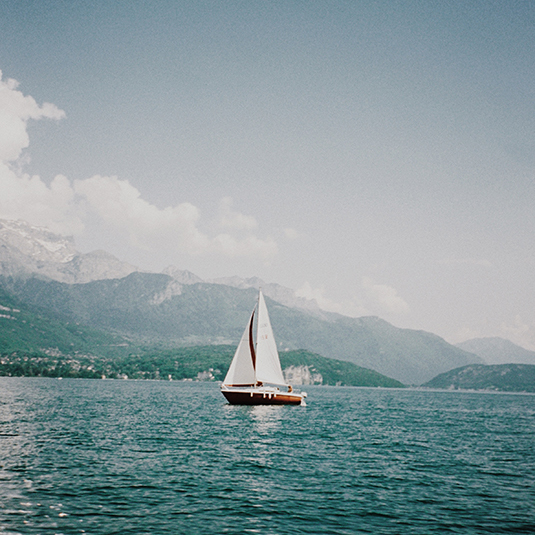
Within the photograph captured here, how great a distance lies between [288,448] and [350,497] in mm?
23538

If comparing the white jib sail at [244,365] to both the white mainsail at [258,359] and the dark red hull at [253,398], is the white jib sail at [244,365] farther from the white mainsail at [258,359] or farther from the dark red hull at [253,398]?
the dark red hull at [253,398]

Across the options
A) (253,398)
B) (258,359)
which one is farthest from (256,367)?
(253,398)

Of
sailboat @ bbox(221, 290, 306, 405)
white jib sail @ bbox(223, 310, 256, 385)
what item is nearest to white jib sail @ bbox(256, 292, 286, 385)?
sailboat @ bbox(221, 290, 306, 405)

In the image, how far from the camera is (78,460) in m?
43.3

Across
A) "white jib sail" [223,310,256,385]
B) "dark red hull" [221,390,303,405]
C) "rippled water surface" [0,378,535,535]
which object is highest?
"white jib sail" [223,310,256,385]

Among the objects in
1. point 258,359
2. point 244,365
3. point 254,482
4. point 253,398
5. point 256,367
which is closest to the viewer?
point 254,482

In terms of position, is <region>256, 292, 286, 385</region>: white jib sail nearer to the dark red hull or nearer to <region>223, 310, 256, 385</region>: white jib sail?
<region>223, 310, 256, 385</region>: white jib sail

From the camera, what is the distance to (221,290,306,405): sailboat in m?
104

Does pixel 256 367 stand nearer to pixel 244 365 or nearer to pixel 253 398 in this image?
pixel 244 365

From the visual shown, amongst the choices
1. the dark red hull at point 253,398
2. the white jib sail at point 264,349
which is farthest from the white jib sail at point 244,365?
the dark red hull at point 253,398

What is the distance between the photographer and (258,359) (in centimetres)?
10406

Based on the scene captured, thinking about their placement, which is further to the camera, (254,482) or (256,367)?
→ (256,367)

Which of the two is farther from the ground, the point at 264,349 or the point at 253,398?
the point at 264,349

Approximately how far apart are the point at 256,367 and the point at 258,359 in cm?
203
